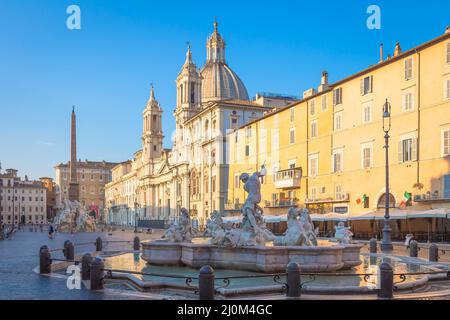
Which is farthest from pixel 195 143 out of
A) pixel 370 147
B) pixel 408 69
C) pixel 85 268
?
pixel 85 268

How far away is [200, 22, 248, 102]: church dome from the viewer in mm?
95062

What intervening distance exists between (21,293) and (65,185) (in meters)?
157

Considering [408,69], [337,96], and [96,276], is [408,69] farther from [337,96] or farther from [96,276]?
[96,276]

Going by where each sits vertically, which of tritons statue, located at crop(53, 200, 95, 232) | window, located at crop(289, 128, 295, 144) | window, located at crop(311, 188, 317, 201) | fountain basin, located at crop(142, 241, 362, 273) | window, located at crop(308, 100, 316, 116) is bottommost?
tritons statue, located at crop(53, 200, 95, 232)

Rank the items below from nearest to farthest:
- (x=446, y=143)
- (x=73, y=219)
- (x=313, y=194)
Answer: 1. (x=446, y=143)
2. (x=313, y=194)
3. (x=73, y=219)

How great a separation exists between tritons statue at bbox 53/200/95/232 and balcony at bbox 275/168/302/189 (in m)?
29.0

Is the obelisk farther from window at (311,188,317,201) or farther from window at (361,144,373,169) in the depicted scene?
window at (361,144,373,169)

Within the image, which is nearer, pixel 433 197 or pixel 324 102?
pixel 433 197

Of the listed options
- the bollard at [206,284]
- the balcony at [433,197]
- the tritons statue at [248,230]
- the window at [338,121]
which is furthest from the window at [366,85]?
the bollard at [206,284]

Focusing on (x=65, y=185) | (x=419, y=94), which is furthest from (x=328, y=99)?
(x=65, y=185)

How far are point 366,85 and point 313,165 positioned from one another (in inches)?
400

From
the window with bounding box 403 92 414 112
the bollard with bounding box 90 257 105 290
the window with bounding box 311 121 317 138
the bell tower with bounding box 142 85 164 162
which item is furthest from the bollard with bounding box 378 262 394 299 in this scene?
the bell tower with bounding box 142 85 164 162

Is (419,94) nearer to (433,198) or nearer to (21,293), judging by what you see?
(433,198)

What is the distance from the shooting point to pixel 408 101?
37281 mm
